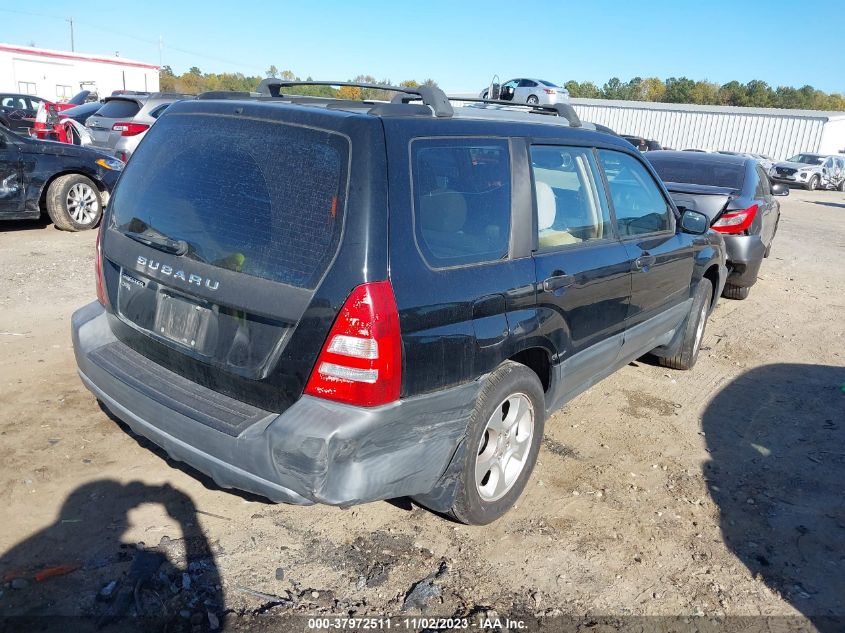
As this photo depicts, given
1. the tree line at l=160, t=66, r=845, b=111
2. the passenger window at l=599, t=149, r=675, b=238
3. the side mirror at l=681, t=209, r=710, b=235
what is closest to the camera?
the passenger window at l=599, t=149, r=675, b=238

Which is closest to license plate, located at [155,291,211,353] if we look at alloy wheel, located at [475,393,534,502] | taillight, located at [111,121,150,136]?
alloy wheel, located at [475,393,534,502]

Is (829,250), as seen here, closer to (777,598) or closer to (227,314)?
(777,598)

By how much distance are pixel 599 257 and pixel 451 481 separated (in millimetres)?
1549

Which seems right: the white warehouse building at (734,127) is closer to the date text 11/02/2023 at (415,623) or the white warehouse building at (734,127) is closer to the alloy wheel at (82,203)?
the alloy wheel at (82,203)

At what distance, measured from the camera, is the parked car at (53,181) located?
8484 mm

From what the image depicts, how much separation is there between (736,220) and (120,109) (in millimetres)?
11207

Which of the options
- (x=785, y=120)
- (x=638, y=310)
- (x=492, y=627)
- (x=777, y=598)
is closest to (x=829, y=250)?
(x=638, y=310)

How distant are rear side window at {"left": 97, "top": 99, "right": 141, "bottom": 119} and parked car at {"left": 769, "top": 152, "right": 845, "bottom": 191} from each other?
2612cm

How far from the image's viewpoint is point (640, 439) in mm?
4430

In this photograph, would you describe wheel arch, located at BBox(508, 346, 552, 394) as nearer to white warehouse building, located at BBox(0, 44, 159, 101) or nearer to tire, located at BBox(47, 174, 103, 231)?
tire, located at BBox(47, 174, 103, 231)

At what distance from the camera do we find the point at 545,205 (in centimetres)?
343

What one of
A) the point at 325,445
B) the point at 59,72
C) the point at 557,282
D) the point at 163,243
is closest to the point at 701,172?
the point at 557,282

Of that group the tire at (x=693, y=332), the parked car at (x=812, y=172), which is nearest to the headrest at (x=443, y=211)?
the tire at (x=693, y=332)

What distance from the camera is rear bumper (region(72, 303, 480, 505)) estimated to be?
97.2 inches
